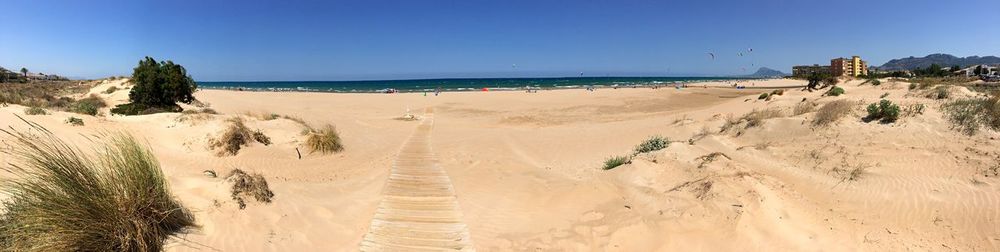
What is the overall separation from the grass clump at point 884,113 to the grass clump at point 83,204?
12.7 m

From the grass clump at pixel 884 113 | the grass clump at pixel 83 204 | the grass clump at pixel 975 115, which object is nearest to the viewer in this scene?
the grass clump at pixel 83 204

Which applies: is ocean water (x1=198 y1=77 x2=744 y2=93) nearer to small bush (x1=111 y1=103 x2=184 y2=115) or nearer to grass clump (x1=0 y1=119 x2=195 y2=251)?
small bush (x1=111 y1=103 x2=184 y2=115)

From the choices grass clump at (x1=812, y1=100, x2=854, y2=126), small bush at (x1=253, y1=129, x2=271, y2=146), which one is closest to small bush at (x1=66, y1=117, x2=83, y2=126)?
small bush at (x1=253, y1=129, x2=271, y2=146)

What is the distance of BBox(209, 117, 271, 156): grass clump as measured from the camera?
1131 centimetres

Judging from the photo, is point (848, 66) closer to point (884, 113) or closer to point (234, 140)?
point (884, 113)

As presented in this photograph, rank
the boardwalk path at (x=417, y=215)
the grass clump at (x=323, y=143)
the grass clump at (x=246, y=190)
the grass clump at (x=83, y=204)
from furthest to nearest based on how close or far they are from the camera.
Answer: the grass clump at (x=323, y=143), the grass clump at (x=246, y=190), the boardwalk path at (x=417, y=215), the grass clump at (x=83, y=204)

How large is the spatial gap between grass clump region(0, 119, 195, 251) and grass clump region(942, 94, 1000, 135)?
1288 cm

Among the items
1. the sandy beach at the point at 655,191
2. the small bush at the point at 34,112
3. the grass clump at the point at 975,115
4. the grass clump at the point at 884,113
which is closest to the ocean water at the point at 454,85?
the small bush at the point at 34,112

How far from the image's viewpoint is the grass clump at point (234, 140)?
11.3 meters

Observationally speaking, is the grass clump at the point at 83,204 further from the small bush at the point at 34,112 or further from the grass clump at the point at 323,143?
the small bush at the point at 34,112

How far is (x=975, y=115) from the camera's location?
29.8ft

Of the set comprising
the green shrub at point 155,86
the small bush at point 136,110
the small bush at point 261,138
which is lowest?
the small bush at point 261,138

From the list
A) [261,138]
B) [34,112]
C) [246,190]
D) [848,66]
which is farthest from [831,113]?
[848,66]

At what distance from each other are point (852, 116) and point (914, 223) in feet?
A: 17.7
